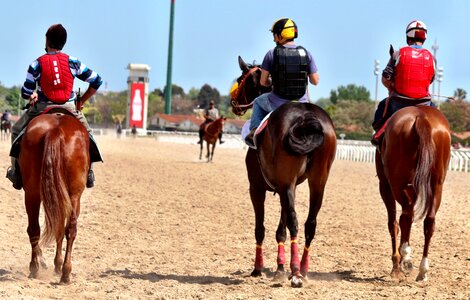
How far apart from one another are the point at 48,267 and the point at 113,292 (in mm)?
1723

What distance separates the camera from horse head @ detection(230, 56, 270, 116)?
10595 millimetres

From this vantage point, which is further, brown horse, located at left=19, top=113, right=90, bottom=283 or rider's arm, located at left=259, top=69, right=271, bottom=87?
rider's arm, located at left=259, top=69, right=271, bottom=87

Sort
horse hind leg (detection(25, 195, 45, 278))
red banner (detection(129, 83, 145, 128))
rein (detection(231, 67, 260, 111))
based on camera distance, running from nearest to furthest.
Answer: horse hind leg (detection(25, 195, 45, 278)), rein (detection(231, 67, 260, 111)), red banner (detection(129, 83, 145, 128))

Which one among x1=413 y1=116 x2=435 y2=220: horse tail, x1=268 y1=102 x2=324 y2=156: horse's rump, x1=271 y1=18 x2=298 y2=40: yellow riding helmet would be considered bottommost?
x1=413 y1=116 x2=435 y2=220: horse tail

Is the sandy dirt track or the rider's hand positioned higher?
the rider's hand

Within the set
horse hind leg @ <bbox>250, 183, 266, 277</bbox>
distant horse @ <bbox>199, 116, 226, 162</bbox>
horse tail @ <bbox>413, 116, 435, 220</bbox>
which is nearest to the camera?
horse tail @ <bbox>413, 116, 435, 220</bbox>

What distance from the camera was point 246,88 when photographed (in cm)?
1070

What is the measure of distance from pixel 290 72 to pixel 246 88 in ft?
3.79

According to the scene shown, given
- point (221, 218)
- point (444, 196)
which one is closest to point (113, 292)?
point (221, 218)

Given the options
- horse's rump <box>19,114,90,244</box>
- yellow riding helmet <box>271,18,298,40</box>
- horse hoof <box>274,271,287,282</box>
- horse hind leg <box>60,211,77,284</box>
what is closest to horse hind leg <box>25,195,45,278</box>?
horse's rump <box>19,114,90,244</box>

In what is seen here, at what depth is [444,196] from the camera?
23.1 m

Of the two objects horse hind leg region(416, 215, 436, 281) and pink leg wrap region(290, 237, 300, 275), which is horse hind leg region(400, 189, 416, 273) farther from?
pink leg wrap region(290, 237, 300, 275)

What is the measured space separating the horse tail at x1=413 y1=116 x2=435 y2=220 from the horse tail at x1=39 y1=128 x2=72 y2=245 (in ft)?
11.4

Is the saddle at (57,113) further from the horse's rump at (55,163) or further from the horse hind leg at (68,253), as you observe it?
the horse hind leg at (68,253)
